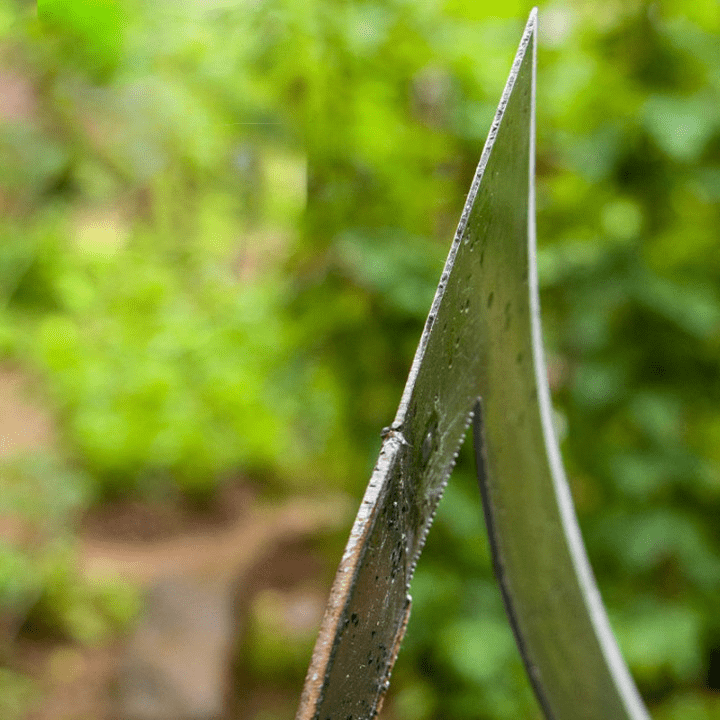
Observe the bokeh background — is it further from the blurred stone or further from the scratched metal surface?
the scratched metal surface

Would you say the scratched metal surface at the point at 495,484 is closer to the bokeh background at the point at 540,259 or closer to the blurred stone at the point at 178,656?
the bokeh background at the point at 540,259

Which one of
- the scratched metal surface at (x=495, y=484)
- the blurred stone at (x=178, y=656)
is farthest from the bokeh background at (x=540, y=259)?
the scratched metal surface at (x=495, y=484)

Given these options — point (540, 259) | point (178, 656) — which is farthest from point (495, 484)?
point (178, 656)

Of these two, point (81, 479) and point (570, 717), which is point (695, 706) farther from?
point (81, 479)

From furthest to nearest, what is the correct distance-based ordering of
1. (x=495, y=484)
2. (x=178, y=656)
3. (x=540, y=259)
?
(x=178, y=656)
(x=540, y=259)
(x=495, y=484)

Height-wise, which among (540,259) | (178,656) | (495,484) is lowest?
(495,484)

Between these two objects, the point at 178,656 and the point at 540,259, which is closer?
the point at 540,259

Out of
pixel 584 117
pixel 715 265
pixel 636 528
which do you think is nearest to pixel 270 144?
pixel 584 117

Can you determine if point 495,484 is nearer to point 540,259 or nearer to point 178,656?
point 540,259

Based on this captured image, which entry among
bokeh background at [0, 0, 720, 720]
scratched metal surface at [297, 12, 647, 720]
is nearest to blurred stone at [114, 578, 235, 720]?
bokeh background at [0, 0, 720, 720]
